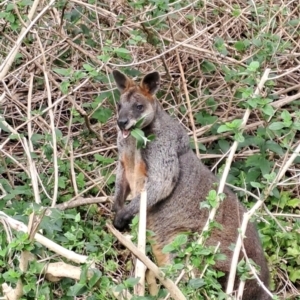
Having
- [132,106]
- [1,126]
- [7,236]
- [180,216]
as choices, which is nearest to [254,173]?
[180,216]

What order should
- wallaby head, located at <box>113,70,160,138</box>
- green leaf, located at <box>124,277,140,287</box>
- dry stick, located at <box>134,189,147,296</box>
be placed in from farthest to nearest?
wallaby head, located at <box>113,70,160,138</box>
dry stick, located at <box>134,189,147,296</box>
green leaf, located at <box>124,277,140,287</box>

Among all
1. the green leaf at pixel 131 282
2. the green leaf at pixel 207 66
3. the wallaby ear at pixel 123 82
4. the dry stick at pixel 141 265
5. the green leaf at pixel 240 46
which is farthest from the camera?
the green leaf at pixel 207 66

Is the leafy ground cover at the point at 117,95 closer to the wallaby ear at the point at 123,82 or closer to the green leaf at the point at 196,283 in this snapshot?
the wallaby ear at the point at 123,82

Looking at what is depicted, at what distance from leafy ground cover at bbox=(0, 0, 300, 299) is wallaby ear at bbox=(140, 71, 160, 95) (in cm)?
25

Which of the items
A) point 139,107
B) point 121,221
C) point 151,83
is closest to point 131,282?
point 121,221

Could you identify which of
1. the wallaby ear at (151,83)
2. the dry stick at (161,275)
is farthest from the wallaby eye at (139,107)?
the dry stick at (161,275)

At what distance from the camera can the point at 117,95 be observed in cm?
673

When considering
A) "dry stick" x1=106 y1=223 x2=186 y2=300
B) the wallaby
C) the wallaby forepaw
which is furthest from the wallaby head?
"dry stick" x1=106 y1=223 x2=186 y2=300

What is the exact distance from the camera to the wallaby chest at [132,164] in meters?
5.82

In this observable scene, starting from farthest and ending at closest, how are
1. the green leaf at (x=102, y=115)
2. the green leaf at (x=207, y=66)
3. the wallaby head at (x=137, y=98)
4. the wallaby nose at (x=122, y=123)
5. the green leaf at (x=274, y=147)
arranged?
1. the green leaf at (x=207, y=66)
2. the green leaf at (x=102, y=115)
3. the green leaf at (x=274, y=147)
4. the wallaby head at (x=137, y=98)
5. the wallaby nose at (x=122, y=123)

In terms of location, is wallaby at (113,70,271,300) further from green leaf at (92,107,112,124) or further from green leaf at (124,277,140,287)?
green leaf at (124,277,140,287)

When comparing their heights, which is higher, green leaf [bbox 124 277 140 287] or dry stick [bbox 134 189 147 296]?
green leaf [bbox 124 277 140 287]

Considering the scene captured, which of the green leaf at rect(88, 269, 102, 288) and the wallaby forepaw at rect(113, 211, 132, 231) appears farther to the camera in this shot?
the wallaby forepaw at rect(113, 211, 132, 231)

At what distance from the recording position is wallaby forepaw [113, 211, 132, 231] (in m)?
5.78
